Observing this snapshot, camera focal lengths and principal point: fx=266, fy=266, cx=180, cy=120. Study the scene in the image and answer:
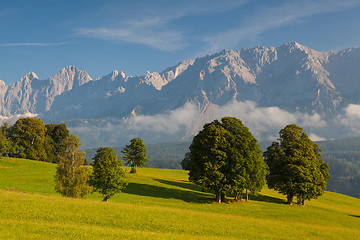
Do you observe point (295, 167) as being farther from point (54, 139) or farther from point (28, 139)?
point (54, 139)

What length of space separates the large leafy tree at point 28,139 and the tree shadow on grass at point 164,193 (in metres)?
58.2

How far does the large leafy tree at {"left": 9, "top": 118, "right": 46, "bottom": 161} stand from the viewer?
104m

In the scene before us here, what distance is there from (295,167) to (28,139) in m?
102

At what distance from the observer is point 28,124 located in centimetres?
Result: 10988

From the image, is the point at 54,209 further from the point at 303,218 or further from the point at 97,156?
the point at 303,218

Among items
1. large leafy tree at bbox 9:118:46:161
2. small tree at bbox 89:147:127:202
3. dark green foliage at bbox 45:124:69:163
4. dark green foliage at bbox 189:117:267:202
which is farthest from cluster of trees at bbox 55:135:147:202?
dark green foliage at bbox 45:124:69:163

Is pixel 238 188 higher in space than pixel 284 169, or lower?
lower

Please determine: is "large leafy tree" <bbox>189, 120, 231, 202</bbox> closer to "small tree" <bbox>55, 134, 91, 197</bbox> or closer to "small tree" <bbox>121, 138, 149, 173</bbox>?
"small tree" <bbox>55, 134, 91, 197</bbox>

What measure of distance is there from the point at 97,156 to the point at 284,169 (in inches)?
1654

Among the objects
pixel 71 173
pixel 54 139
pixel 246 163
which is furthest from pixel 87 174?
pixel 54 139

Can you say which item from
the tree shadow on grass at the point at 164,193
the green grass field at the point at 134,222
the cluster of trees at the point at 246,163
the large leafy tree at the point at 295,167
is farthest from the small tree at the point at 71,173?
the large leafy tree at the point at 295,167

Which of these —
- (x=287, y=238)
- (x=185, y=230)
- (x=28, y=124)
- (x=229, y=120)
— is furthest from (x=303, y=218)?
(x=28, y=124)

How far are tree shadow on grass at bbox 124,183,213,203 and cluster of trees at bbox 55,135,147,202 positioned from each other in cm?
1137

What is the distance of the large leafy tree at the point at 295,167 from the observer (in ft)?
196
